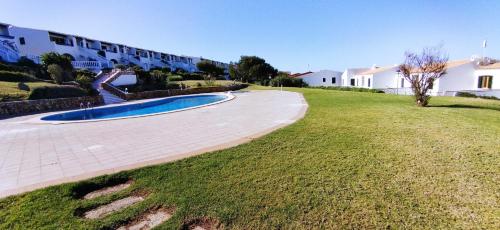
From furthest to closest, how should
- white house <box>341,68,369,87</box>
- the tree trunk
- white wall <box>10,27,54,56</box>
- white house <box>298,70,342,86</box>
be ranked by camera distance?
white house <box>298,70,342,86</box> < white house <box>341,68,369,87</box> < white wall <box>10,27,54,56</box> < the tree trunk

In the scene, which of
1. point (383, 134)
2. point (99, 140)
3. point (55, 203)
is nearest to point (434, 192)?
point (383, 134)

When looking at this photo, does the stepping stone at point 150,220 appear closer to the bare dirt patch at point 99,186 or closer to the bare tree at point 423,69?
the bare dirt patch at point 99,186

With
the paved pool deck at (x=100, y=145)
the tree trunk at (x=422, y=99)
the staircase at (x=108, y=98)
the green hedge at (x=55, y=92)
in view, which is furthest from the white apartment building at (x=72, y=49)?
the tree trunk at (x=422, y=99)

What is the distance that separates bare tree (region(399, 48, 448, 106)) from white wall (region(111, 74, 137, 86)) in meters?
24.7

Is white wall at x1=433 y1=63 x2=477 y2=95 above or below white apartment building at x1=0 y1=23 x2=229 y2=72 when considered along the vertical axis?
below

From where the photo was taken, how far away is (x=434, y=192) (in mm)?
3629

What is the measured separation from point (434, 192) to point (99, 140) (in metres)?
8.60

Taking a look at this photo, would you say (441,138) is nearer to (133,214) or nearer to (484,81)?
(133,214)

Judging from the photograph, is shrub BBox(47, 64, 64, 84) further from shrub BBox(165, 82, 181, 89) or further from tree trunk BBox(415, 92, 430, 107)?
tree trunk BBox(415, 92, 430, 107)

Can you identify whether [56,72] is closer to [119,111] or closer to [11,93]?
[11,93]

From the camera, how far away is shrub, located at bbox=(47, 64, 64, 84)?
20.8m

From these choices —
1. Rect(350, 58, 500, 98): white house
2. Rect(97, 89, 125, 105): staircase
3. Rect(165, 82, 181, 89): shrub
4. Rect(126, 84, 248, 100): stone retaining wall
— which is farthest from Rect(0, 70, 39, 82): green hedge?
Rect(350, 58, 500, 98): white house

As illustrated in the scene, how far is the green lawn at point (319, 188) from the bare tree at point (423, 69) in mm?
6282

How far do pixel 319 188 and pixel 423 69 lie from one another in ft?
37.0
